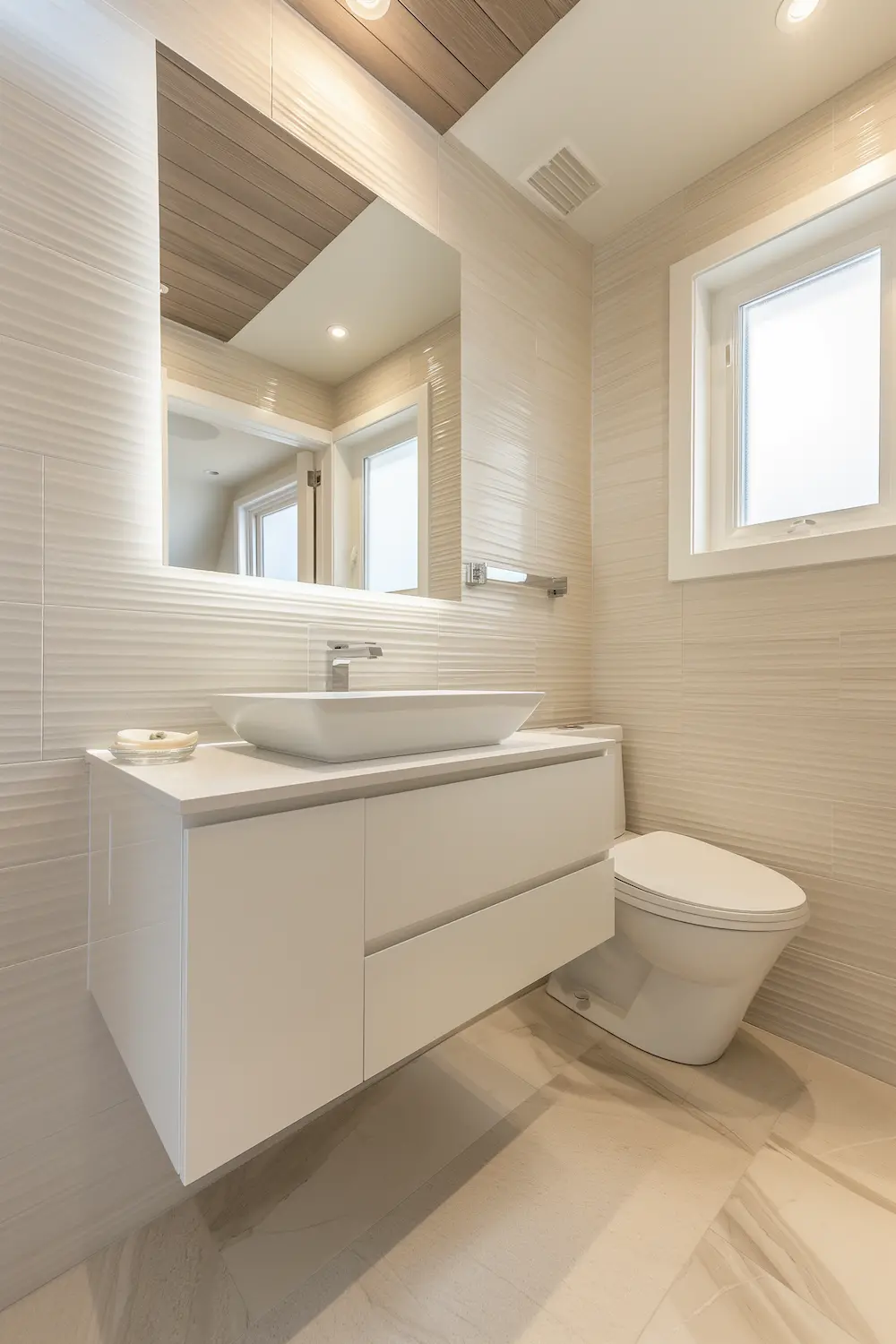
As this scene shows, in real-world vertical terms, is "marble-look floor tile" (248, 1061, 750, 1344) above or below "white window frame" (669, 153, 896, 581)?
below

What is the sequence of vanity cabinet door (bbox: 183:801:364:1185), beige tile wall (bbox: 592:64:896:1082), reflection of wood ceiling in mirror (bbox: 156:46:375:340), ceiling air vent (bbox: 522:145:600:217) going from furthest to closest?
ceiling air vent (bbox: 522:145:600:217) < beige tile wall (bbox: 592:64:896:1082) < reflection of wood ceiling in mirror (bbox: 156:46:375:340) < vanity cabinet door (bbox: 183:801:364:1185)

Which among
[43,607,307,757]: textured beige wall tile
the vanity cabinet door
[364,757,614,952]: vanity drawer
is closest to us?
the vanity cabinet door

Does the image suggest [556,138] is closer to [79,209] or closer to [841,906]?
[79,209]

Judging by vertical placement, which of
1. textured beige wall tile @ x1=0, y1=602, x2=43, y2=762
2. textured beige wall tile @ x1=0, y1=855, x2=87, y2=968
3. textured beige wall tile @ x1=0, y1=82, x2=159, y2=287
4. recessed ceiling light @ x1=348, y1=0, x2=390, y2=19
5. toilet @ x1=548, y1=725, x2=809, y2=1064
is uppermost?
recessed ceiling light @ x1=348, y1=0, x2=390, y2=19

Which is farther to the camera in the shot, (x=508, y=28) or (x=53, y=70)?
(x=508, y=28)

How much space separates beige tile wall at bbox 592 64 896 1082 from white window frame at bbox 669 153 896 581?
0.05m

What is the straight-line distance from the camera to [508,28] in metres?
1.36

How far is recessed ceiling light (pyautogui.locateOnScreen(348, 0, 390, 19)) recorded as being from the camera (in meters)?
1.26

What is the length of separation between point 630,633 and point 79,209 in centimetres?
165

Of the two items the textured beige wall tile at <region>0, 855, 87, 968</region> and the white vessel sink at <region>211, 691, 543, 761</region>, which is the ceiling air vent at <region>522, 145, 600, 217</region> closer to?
the white vessel sink at <region>211, 691, 543, 761</region>

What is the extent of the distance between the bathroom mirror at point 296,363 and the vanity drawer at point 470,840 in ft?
2.03

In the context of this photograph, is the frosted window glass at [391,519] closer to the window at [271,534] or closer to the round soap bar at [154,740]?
the window at [271,534]

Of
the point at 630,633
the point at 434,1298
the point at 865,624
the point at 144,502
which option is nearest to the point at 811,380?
the point at 865,624

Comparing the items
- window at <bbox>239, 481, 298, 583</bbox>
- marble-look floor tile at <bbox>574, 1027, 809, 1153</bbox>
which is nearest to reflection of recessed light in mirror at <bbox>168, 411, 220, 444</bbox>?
window at <bbox>239, 481, 298, 583</bbox>
